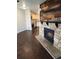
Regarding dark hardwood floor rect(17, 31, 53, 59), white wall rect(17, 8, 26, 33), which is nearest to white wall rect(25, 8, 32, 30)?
white wall rect(17, 8, 26, 33)

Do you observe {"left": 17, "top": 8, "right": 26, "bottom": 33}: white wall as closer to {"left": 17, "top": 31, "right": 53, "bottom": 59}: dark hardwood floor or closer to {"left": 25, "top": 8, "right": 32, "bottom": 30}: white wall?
{"left": 25, "top": 8, "right": 32, "bottom": 30}: white wall

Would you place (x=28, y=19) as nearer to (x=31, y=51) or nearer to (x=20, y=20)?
(x=20, y=20)

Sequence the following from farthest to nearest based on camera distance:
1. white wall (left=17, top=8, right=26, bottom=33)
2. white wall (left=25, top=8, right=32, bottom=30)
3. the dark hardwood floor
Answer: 1. white wall (left=25, top=8, right=32, bottom=30)
2. white wall (left=17, top=8, right=26, bottom=33)
3. the dark hardwood floor

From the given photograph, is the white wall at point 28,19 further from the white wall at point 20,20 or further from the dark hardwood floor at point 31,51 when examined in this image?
the dark hardwood floor at point 31,51

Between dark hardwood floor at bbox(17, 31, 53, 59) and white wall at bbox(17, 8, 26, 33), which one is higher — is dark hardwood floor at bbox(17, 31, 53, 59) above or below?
below

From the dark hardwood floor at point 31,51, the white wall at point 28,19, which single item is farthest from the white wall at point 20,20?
the dark hardwood floor at point 31,51

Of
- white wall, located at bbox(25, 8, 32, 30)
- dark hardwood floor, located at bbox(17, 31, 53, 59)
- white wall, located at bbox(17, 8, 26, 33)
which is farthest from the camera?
white wall, located at bbox(25, 8, 32, 30)

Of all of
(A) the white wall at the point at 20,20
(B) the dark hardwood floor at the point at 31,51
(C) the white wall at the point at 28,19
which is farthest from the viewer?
(C) the white wall at the point at 28,19

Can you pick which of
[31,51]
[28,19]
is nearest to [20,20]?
[28,19]

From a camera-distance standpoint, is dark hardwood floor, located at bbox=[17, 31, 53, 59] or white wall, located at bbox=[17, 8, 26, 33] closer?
dark hardwood floor, located at bbox=[17, 31, 53, 59]
